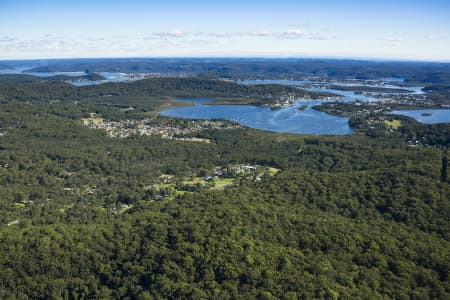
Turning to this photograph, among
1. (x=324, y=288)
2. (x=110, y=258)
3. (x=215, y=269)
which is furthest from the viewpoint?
(x=110, y=258)

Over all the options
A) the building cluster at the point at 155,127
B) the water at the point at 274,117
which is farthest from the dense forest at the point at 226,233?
the water at the point at 274,117

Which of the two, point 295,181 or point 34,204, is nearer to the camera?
point 295,181

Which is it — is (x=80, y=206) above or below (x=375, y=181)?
below

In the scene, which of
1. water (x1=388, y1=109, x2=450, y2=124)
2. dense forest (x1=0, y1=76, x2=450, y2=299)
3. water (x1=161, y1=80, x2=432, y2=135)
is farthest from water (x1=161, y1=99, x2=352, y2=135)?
dense forest (x1=0, y1=76, x2=450, y2=299)

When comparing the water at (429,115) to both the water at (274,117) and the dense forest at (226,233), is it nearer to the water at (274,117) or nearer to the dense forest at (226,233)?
the water at (274,117)

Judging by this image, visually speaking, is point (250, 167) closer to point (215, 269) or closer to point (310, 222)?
point (310, 222)

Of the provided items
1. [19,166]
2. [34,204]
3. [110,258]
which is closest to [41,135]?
[19,166]
